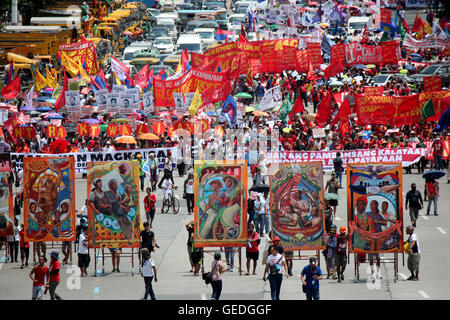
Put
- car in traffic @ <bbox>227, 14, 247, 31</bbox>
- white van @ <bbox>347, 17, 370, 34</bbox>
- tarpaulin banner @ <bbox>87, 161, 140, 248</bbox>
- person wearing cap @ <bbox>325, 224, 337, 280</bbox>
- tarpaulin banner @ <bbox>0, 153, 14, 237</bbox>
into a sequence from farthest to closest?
1. car in traffic @ <bbox>227, 14, 247, 31</bbox>
2. white van @ <bbox>347, 17, 370, 34</bbox>
3. tarpaulin banner @ <bbox>0, 153, 14, 237</bbox>
4. tarpaulin banner @ <bbox>87, 161, 140, 248</bbox>
5. person wearing cap @ <bbox>325, 224, 337, 280</bbox>

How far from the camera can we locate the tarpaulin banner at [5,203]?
24.9 m

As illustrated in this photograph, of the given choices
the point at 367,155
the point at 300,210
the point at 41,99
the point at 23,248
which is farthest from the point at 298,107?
the point at 23,248

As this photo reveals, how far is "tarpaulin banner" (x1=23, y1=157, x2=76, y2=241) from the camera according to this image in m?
24.4

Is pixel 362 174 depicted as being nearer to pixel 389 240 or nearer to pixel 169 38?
pixel 389 240

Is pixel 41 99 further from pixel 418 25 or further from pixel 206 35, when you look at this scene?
pixel 418 25

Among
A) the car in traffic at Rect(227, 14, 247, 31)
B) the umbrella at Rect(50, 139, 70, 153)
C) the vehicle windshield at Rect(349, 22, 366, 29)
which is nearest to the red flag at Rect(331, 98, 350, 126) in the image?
the umbrella at Rect(50, 139, 70, 153)

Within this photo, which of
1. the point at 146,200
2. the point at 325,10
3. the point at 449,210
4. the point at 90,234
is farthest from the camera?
the point at 325,10

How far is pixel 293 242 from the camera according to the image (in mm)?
23688

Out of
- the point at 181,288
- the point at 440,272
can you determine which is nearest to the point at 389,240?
the point at 440,272

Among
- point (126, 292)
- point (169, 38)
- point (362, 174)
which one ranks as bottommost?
point (126, 292)

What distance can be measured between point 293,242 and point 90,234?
3976 millimetres

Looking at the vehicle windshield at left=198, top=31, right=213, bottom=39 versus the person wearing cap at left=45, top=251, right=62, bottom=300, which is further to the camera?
the vehicle windshield at left=198, top=31, right=213, bottom=39

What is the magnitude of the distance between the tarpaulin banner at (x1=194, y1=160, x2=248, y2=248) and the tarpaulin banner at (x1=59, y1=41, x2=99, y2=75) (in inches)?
1075

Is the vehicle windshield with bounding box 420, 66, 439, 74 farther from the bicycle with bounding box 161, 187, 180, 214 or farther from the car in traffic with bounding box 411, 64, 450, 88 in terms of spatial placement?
the bicycle with bounding box 161, 187, 180, 214
